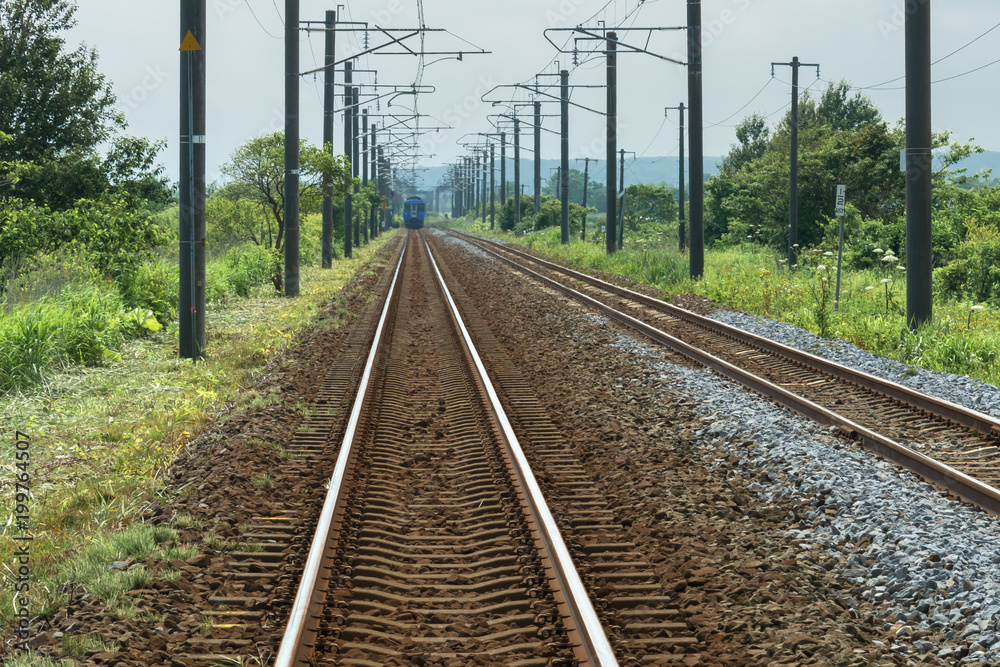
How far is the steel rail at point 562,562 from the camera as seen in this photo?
443cm

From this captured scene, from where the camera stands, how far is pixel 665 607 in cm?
523

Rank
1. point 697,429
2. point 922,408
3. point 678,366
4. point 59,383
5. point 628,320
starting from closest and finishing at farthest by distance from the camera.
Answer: point 697,429 < point 922,408 < point 59,383 < point 678,366 < point 628,320

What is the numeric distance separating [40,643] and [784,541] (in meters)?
4.65

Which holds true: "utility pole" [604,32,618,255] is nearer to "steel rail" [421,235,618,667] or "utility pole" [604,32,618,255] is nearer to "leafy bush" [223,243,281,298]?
"leafy bush" [223,243,281,298]

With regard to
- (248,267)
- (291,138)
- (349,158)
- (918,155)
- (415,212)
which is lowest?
(248,267)

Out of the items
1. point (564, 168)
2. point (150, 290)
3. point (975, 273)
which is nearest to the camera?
point (150, 290)

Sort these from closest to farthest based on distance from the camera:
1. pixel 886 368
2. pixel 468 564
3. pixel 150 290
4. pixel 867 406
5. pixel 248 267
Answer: pixel 468 564, pixel 867 406, pixel 886 368, pixel 150 290, pixel 248 267

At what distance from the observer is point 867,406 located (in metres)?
10.3

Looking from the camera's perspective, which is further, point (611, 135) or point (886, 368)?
point (611, 135)

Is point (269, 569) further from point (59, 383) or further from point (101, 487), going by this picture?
point (59, 383)

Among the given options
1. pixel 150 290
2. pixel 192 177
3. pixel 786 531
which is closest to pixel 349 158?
pixel 150 290

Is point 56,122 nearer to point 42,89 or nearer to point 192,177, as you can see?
point 42,89

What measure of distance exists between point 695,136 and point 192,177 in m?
15.0

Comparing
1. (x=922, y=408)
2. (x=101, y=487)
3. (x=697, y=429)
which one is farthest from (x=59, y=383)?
(x=922, y=408)
